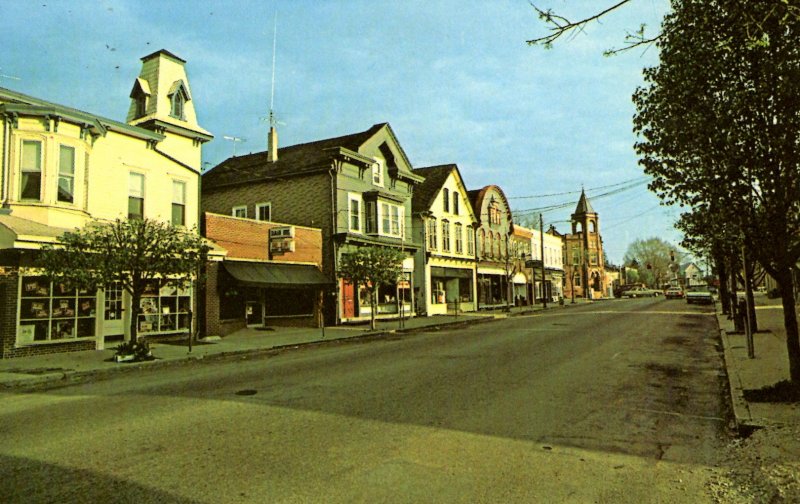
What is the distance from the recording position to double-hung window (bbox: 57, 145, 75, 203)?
16562 millimetres

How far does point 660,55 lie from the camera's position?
28.1 ft

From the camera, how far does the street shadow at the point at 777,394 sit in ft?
26.4

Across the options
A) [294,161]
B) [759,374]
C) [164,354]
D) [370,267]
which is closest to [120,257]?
[164,354]

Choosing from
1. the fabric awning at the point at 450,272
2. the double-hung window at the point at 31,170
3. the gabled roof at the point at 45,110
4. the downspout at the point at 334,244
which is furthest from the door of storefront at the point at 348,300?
the double-hung window at the point at 31,170

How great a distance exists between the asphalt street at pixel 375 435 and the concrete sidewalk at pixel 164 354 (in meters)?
1.71

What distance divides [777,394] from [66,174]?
18.8 m

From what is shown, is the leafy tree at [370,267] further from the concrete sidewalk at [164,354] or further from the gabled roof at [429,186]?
the gabled roof at [429,186]

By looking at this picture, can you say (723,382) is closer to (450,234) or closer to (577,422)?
(577,422)

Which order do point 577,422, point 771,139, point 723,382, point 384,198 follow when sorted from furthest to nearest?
1. point 384,198
2. point 723,382
3. point 771,139
4. point 577,422

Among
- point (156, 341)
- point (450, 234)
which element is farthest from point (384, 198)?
point (156, 341)

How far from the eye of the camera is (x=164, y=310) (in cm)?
2045

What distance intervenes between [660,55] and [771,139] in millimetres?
2096

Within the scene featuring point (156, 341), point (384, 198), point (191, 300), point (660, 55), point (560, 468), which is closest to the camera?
point (560, 468)

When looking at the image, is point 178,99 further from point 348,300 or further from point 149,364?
point 348,300
